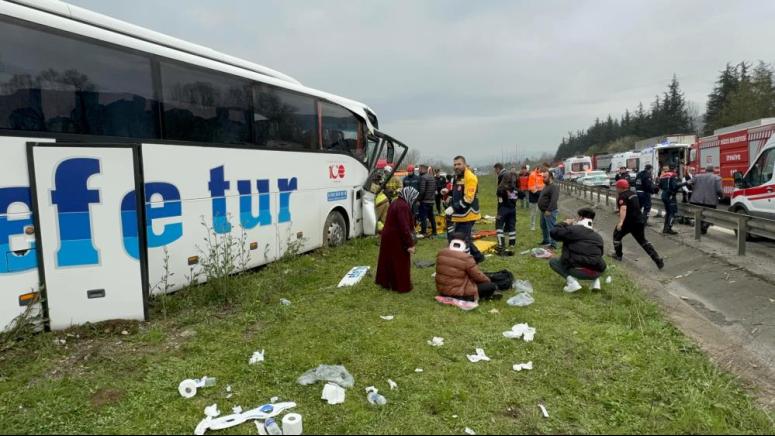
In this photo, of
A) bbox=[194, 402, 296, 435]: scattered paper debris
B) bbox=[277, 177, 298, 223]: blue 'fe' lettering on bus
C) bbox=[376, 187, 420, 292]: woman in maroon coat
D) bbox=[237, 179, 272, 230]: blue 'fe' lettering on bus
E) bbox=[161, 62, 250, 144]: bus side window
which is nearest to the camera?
bbox=[194, 402, 296, 435]: scattered paper debris

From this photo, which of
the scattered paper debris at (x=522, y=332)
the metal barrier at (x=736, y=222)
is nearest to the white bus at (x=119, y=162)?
the scattered paper debris at (x=522, y=332)

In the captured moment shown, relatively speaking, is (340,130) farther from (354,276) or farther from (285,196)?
(354,276)

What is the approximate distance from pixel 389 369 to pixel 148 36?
5573 millimetres

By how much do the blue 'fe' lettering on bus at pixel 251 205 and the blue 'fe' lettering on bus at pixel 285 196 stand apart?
36cm

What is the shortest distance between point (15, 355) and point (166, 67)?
3803 millimetres

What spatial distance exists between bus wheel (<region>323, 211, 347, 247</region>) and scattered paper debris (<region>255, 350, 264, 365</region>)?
18.9 ft

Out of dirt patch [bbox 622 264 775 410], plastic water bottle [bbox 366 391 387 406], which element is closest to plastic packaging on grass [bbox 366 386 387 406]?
plastic water bottle [bbox 366 391 387 406]

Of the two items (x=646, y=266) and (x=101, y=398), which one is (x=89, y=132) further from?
(x=646, y=266)

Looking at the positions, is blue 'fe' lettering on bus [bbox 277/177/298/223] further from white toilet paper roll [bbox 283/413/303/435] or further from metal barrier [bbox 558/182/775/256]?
metal barrier [bbox 558/182/775/256]

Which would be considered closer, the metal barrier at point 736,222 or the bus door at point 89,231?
the bus door at point 89,231

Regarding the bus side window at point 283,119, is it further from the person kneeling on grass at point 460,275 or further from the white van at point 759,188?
the white van at point 759,188

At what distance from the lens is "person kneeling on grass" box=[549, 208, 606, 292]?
6.62 meters

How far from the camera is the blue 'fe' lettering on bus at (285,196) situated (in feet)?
28.2

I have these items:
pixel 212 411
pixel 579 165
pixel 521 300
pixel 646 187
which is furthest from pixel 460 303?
pixel 579 165
